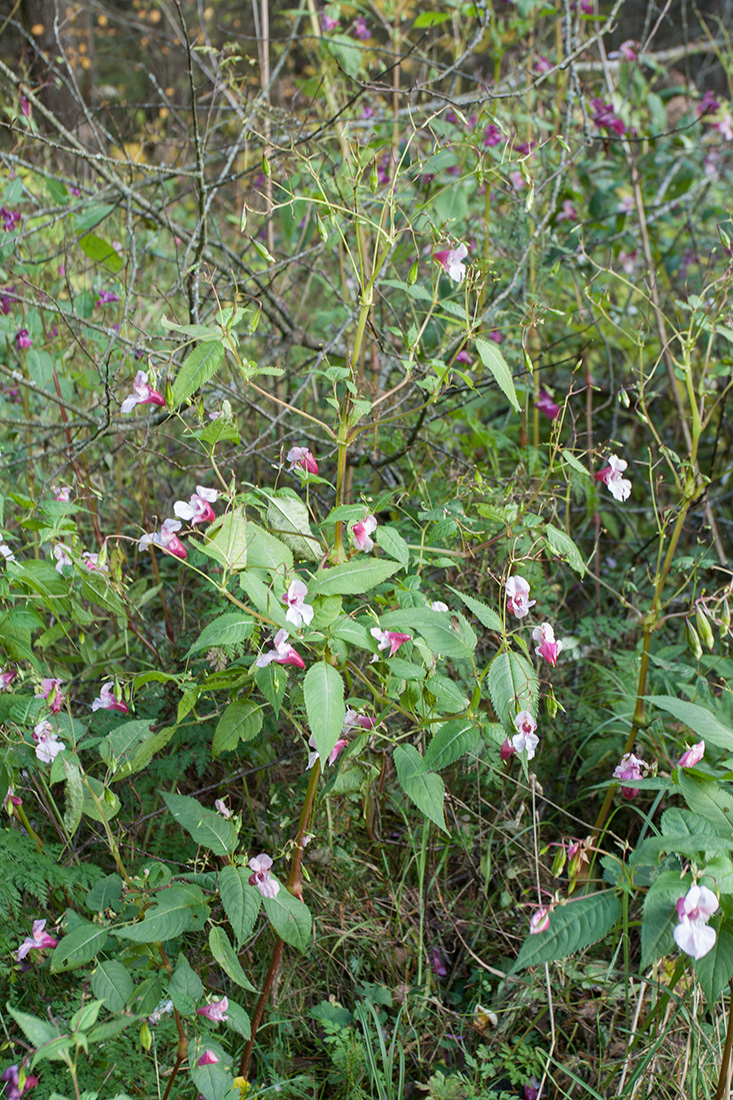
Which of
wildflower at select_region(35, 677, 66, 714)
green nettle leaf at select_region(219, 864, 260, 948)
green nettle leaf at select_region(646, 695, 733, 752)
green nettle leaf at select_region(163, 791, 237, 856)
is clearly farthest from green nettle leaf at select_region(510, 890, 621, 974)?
wildflower at select_region(35, 677, 66, 714)

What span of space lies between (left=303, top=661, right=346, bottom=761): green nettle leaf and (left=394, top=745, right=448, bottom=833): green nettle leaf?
0.74 ft

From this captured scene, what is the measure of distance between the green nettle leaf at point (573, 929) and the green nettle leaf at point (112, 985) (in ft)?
1.80

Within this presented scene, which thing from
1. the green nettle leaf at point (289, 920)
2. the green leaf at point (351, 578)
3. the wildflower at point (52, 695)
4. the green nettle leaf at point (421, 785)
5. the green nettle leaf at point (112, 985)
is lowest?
the green nettle leaf at point (289, 920)

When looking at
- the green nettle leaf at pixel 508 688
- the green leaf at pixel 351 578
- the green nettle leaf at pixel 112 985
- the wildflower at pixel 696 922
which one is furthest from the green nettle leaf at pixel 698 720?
the green nettle leaf at pixel 112 985

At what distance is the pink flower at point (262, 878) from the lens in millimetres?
1239

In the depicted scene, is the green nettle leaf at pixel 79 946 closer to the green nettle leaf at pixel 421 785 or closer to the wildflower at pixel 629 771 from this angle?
the green nettle leaf at pixel 421 785

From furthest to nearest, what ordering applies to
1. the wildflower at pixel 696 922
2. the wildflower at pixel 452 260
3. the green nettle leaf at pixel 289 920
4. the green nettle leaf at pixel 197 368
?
1. the wildflower at pixel 452 260
2. the green nettle leaf at pixel 289 920
3. the green nettle leaf at pixel 197 368
4. the wildflower at pixel 696 922

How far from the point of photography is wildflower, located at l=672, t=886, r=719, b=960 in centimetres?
92

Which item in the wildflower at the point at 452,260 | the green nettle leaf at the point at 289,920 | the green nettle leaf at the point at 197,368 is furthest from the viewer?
the wildflower at the point at 452,260

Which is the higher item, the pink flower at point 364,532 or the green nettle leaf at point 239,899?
the pink flower at point 364,532

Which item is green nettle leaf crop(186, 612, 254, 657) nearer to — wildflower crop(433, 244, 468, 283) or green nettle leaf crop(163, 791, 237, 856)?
green nettle leaf crop(163, 791, 237, 856)

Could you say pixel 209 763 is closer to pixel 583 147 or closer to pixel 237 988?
pixel 237 988

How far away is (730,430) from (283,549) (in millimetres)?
2204

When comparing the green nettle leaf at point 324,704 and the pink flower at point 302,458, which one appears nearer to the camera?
the green nettle leaf at point 324,704
